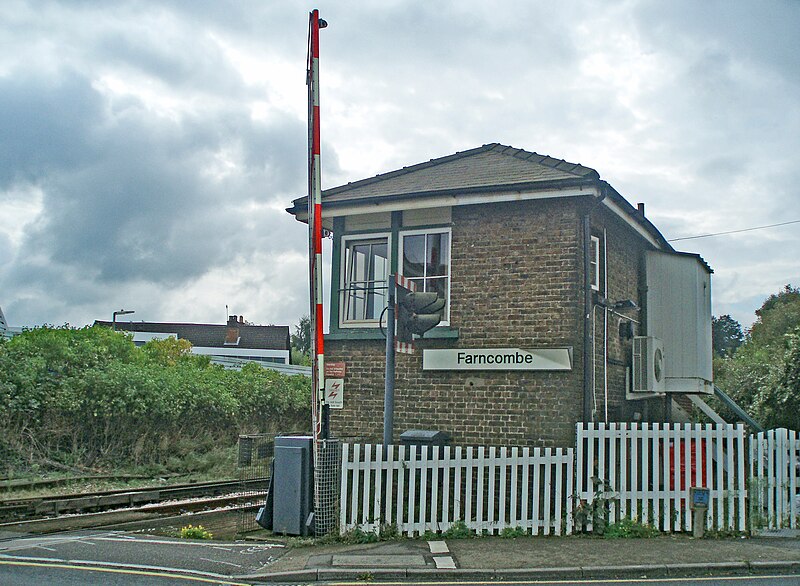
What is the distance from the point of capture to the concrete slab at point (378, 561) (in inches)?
347

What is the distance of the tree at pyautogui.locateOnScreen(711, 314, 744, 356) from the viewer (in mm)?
94944

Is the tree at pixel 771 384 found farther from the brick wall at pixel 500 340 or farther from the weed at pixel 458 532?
the weed at pixel 458 532

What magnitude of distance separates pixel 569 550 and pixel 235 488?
10703 mm

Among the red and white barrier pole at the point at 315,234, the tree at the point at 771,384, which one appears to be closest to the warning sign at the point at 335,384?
the red and white barrier pole at the point at 315,234

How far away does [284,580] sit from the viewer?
27.9 feet

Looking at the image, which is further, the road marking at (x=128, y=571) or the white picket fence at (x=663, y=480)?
the white picket fence at (x=663, y=480)

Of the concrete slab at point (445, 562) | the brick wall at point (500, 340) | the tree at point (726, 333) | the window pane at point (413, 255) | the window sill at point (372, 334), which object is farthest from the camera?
the tree at point (726, 333)

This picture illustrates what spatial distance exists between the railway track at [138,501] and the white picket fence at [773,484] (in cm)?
720

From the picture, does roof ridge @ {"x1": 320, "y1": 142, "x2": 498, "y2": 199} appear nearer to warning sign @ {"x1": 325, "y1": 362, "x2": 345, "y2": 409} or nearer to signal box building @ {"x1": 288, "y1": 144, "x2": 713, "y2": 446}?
signal box building @ {"x1": 288, "y1": 144, "x2": 713, "y2": 446}

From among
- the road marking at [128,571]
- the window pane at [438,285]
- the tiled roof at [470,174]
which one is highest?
the tiled roof at [470,174]

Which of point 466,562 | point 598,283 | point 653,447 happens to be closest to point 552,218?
point 598,283

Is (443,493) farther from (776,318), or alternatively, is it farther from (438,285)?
(776,318)

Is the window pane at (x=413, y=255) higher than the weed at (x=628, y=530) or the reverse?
higher

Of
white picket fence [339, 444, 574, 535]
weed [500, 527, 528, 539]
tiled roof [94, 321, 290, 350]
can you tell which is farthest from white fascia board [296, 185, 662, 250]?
tiled roof [94, 321, 290, 350]
